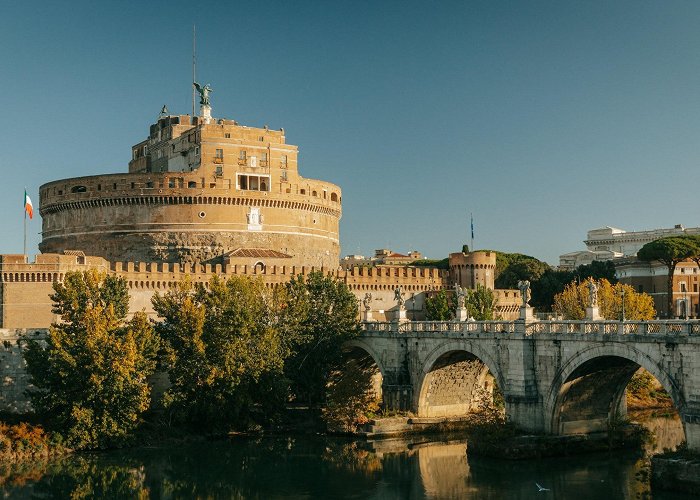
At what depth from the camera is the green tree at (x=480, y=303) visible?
53469mm

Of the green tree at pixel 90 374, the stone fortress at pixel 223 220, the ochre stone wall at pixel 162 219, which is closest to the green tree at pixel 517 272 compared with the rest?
the stone fortress at pixel 223 220

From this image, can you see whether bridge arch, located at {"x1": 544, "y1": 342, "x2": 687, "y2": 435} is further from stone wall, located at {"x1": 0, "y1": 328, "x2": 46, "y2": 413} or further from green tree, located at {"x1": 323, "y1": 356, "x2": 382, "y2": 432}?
stone wall, located at {"x1": 0, "y1": 328, "x2": 46, "y2": 413}

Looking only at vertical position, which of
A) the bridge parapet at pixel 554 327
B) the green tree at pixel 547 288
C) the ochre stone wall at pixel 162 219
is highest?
the ochre stone wall at pixel 162 219

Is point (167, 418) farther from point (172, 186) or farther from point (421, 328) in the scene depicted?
point (172, 186)

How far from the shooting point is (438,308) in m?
56.4

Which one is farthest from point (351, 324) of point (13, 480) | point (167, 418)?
point (13, 480)

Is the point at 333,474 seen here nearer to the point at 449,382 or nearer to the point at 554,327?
the point at 554,327

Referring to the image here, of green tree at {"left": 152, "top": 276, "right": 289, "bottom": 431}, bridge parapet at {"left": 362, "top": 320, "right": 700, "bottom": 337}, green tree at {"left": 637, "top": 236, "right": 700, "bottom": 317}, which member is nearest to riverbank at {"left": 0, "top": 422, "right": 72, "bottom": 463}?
green tree at {"left": 152, "top": 276, "right": 289, "bottom": 431}

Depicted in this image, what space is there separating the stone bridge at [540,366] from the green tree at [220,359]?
5.39m

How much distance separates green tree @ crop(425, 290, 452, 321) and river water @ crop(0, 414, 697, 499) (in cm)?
1844

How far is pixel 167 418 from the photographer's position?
3916 cm

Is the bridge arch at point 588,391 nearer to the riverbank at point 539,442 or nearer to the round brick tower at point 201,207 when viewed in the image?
the riverbank at point 539,442

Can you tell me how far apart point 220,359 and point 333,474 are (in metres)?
8.85

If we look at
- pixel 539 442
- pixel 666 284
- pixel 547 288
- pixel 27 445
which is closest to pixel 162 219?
pixel 27 445
